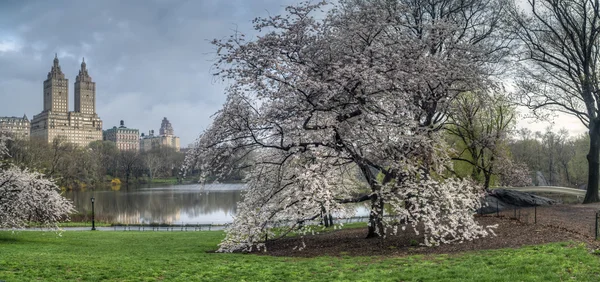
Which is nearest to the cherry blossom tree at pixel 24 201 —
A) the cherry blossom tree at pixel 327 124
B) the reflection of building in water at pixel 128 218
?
the cherry blossom tree at pixel 327 124

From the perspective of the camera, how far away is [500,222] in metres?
18.0

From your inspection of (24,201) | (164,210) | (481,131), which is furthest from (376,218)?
(164,210)

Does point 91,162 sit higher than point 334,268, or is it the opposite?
point 91,162

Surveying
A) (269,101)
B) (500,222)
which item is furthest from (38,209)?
(500,222)

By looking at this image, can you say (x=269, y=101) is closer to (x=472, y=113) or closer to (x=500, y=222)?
(x=500, y=222)

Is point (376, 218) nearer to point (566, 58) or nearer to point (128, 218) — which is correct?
point (566, 58)

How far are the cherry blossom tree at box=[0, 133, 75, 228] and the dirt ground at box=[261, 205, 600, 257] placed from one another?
36.8 feet

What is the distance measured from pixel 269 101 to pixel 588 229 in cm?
1079

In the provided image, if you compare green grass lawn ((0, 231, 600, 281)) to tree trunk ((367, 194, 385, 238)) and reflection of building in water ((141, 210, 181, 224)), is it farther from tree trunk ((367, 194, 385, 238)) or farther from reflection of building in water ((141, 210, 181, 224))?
reflection of building in water ((141, 210, 181, 224))

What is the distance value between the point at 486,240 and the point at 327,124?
5.91 metres

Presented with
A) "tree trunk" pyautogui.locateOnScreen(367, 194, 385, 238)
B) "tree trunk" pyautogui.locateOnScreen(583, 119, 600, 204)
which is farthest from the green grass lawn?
"tree trunk" pyautogui.locateOnScreen(583, 119, 600, 204)

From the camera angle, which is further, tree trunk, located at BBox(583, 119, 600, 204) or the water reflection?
the water reflection

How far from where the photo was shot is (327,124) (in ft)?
47.7

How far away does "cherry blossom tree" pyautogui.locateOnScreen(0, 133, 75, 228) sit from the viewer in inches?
826
